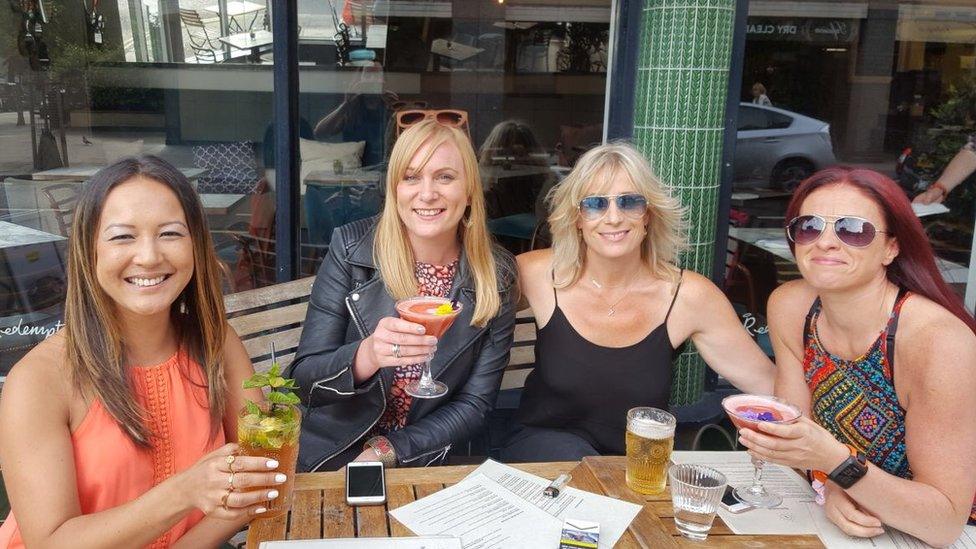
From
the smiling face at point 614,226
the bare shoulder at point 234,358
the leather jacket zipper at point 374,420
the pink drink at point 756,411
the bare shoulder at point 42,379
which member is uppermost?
the smiling face at point 614,226

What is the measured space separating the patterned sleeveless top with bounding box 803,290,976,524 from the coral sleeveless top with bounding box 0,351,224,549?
4.90 ft

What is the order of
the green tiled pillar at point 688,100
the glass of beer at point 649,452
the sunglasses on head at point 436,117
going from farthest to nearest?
the green tiled pillar at point 688,100 < the sunglasses on head at point 436,117 < the glass of beer at point 649,452

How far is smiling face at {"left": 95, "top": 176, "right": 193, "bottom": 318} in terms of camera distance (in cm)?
166

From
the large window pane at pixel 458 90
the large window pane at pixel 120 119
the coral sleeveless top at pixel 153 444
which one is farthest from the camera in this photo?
the large window pane at pixel 458 90

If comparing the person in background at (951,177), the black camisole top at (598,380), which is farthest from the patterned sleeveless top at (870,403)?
the person in background at (951,177)

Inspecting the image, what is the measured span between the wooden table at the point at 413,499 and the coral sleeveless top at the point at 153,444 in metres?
0.28

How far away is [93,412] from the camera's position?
1656 mm

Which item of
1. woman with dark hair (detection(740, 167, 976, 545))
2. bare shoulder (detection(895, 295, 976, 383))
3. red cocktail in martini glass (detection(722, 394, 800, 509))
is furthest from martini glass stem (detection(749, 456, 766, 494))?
bare shoulder (detection(895, 295, 976, 383))

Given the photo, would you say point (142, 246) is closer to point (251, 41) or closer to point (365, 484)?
point (365, 484)

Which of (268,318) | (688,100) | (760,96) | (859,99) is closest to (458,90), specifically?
(760,96)

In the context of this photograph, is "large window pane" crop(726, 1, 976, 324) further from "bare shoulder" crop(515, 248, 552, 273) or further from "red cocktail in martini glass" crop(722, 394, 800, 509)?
"red cocktail in martini glass" crop(722, 394, 800, 509)

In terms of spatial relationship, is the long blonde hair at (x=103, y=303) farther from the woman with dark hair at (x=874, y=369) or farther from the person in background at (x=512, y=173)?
the person in background at (x=512, y=173)

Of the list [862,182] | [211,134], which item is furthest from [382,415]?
[211,134]

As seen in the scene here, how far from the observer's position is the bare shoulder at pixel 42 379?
5.11 ft
